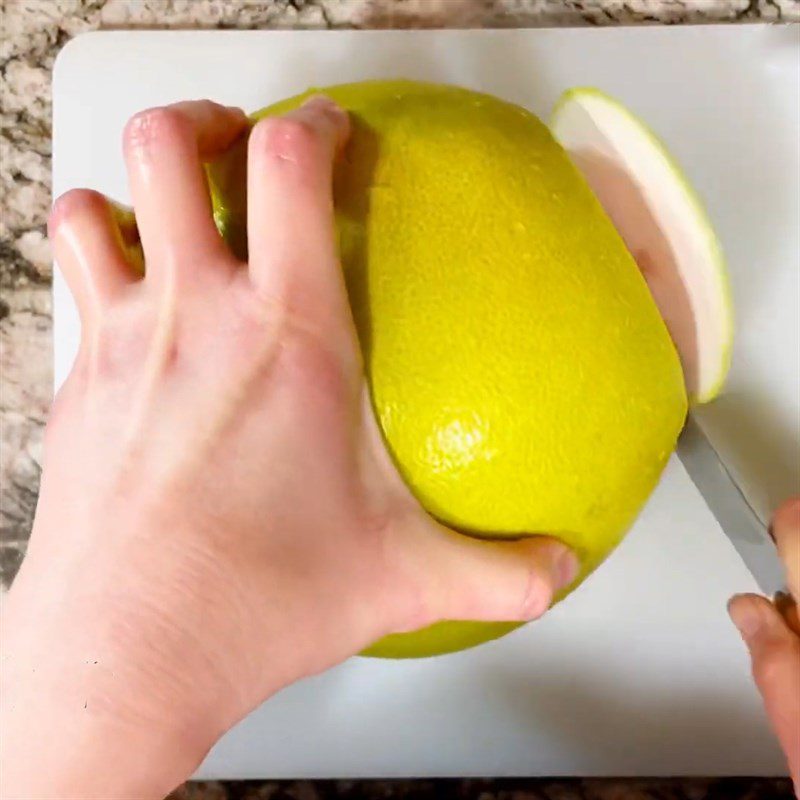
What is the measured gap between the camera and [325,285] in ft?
1.61

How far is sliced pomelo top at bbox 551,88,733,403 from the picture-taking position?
0.62 metres

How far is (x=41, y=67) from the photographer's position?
0.88 metres

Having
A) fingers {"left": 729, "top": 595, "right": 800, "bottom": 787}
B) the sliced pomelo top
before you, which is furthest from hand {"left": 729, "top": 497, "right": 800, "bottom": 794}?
the sliced pomelo top

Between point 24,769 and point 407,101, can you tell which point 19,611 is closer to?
point 24,769

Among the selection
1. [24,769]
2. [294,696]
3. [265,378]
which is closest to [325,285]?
[265,378]

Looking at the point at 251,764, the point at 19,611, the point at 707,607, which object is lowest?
the point at 251,764

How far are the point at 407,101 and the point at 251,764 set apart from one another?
53 cm

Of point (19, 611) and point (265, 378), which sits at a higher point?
point (265, 378)

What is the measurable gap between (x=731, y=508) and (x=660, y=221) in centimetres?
22

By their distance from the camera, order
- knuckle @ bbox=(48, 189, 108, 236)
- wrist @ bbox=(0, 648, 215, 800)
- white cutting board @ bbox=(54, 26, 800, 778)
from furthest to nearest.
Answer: white cutting board @ bbox=(54, 26, 800, 778) < knuckle @ bbox=(48, 189, 108, 236) < wrist @ bbox=(0, 648, 215, 800)

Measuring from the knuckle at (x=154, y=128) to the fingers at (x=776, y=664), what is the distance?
0.49 m

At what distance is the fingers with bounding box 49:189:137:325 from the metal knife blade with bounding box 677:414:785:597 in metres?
0.42

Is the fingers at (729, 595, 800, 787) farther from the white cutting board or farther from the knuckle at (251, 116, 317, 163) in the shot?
the knuckle at (251, 116, 317, 163)

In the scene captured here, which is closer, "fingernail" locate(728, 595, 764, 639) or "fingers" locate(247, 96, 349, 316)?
"fingers" locate(247, 96, 349, 316)
